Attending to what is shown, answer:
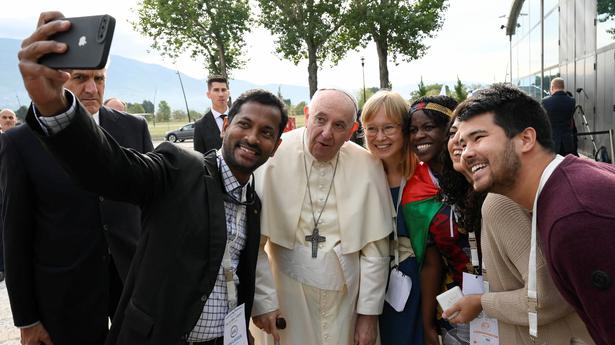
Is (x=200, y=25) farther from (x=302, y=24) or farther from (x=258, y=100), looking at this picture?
(x=258, y=100)

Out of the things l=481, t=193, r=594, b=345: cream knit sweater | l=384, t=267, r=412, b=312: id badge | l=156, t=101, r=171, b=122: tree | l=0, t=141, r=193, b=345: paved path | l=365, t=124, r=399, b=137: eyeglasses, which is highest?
l=156, t=101, r=171, b=122: tree

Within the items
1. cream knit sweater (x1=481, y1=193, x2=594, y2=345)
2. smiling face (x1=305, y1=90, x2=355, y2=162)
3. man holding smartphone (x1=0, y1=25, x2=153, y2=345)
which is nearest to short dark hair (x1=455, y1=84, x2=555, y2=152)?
cream knit sweater (x1=481, y1=193, x2=594, y2=345)

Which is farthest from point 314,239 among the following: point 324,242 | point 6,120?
point 6,120

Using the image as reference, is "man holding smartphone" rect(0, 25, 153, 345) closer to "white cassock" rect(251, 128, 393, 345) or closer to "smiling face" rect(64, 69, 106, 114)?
"smiling face" rect(64, 69, 106, 114)

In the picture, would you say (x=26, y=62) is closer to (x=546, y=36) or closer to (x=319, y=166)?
(x=319, y=166)

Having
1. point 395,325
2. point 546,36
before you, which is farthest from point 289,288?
point 546,36

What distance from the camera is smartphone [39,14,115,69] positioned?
1.07 meters

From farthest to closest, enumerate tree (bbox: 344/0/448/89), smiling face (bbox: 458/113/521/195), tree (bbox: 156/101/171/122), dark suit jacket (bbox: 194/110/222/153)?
tree (bbox: 156/101/171/122) < tree (bbox: 344/0/448/89) < dark suit jacket (bbox: 194/110/222/153) < smiling face (bbox: 458/113/521/195)

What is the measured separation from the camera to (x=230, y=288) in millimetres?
1812

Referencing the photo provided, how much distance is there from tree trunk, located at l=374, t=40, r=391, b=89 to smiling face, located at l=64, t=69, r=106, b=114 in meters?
20.9

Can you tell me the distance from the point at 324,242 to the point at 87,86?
5.20 ft

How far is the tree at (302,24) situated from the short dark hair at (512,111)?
2085 centimetres

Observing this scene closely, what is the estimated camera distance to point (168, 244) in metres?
1.61

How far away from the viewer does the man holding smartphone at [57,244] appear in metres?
2.03
